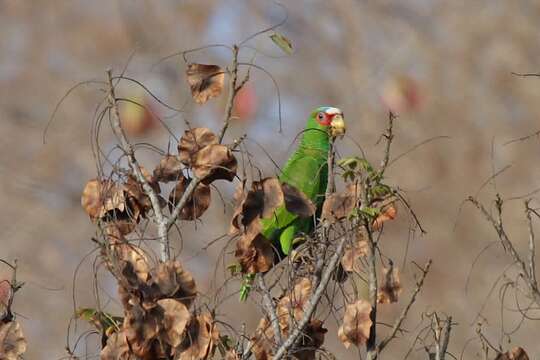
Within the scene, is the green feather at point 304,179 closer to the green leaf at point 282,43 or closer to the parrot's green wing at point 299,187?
the parrot's green wing at point 299,187

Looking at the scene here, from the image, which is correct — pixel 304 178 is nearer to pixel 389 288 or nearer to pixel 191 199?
pixel 389 288

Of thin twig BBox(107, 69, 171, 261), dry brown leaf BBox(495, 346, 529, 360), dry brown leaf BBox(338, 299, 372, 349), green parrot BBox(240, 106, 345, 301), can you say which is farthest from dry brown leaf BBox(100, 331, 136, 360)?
green parrot BBox(240, 106, 345, 301)

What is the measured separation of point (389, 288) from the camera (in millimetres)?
2918

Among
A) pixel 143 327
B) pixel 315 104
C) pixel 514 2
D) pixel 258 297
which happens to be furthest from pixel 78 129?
pixel 143 327

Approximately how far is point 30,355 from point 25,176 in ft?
4.09

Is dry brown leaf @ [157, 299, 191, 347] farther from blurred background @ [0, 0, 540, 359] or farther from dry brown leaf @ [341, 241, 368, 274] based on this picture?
blurred background @ [0, 0, 540, 359]

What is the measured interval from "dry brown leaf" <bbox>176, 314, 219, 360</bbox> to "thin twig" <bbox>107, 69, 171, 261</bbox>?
0.62 ft

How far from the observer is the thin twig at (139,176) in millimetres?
2637

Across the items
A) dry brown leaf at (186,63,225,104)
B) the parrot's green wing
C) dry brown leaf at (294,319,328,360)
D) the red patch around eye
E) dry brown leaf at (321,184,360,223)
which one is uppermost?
the red patch around eye

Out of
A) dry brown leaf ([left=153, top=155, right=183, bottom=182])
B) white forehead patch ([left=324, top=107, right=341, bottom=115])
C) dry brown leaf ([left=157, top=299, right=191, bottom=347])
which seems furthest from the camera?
white forehead patch ([left=324, top=107, right=341, bottom=115])

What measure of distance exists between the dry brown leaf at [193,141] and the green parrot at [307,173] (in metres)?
1.32

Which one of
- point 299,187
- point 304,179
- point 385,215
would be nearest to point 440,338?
point 385,215

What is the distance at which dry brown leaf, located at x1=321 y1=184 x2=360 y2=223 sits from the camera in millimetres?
2777

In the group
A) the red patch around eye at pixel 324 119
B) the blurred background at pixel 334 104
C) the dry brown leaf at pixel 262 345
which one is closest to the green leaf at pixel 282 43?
the dry brown leaf at pixel 262 345
